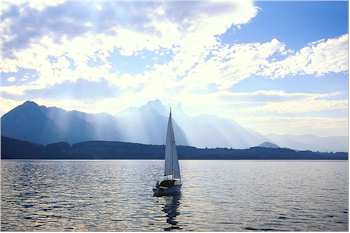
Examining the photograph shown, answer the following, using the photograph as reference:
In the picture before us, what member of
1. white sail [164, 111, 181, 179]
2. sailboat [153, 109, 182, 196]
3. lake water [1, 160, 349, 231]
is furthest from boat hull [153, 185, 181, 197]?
white sail [164, 111, 181, 179]

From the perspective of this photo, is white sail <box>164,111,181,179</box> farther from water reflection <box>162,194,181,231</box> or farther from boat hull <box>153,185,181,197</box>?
water reflection <box>162,194,181,231</box>

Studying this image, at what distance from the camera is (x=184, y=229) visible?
50.1 metres

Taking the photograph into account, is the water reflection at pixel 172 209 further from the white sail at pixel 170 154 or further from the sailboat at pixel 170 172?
the white sail at pixel 170 154

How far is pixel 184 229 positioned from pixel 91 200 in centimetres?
3171

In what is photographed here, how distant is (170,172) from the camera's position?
90.6 m

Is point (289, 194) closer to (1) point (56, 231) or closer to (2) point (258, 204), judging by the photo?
(2) point (258, 204)

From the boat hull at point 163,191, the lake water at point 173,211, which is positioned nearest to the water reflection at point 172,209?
the lake water at point 173,211

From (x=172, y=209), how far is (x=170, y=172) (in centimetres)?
2392

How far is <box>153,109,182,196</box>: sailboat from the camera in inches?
3329

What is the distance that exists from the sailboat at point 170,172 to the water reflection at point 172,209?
6.48ft

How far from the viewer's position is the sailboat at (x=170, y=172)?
3329 inches

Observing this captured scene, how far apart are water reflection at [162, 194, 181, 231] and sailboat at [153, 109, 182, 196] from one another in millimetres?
1976

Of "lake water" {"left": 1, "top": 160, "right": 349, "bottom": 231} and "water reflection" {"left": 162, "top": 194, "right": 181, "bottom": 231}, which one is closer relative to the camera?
"lake water" {"left": 1, "top": 160, "right": 349, "bottom": 231}

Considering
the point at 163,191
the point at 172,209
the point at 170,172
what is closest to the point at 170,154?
the point at 170,172
